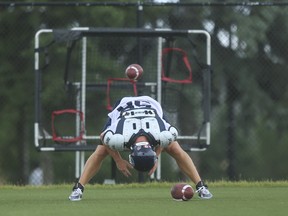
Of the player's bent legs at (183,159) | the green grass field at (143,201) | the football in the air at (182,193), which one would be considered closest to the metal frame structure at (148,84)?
the green grass field at (143,201)

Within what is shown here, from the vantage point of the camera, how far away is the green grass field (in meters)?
9.41

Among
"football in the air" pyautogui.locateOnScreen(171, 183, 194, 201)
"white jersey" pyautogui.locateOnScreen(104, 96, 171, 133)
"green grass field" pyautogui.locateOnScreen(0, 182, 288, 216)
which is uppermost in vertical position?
"white jersey" pyautogui.locateOnScreen(104, 96, 171, 133)

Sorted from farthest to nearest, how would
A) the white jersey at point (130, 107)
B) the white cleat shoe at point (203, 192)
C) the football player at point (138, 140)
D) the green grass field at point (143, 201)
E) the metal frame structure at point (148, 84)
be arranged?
the metal frame structure at point (148, 84) < the white cleat shoe at point (203, 192) < the white jersey at point (130, 107) < the football player at point (138, 140) < the green grass field at point (143, 201)

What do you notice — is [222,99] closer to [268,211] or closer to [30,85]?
[30,85]

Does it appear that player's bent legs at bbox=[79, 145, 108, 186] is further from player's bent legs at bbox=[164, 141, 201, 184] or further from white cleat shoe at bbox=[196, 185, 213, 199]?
white cleat shoe at bbox=[196, 185, 213, 199]

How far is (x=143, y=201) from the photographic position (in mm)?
10805

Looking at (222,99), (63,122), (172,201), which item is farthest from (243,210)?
(63,122)

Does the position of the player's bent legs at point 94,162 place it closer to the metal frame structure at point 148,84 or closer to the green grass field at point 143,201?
the green grass field at point 143,201

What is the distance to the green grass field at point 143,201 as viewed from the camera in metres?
9.41

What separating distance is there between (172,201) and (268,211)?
58.4 inches

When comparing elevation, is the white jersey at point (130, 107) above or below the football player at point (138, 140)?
above

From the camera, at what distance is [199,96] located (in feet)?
59.0

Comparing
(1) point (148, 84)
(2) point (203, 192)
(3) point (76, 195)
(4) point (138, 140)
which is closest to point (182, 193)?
(2) point (203, 192)

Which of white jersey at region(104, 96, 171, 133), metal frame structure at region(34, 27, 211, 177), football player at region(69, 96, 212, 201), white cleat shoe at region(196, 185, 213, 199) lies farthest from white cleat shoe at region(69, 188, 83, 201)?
metal frame structure at region(34, 27, 211, 177)
